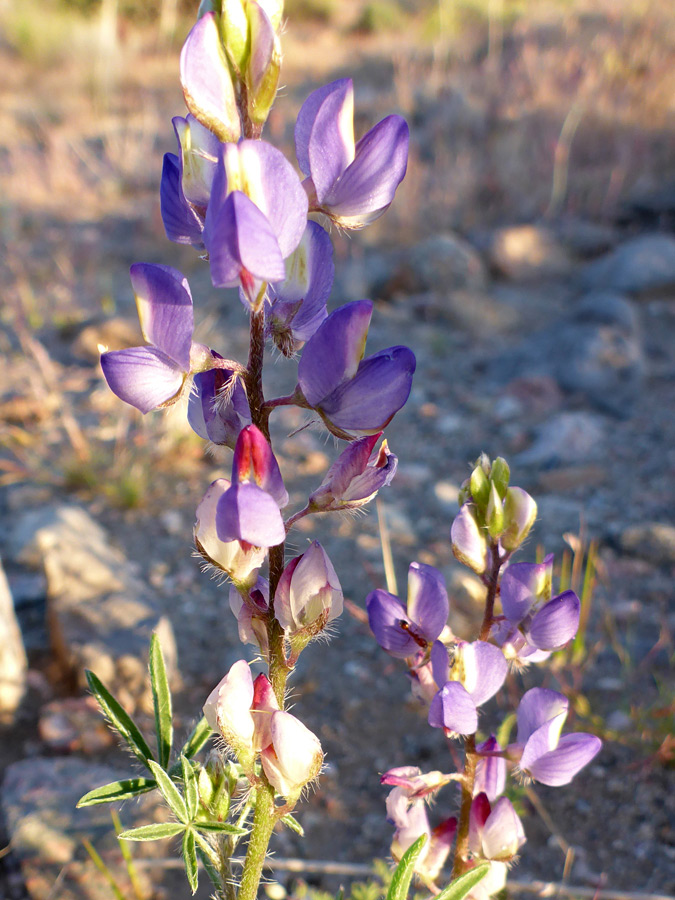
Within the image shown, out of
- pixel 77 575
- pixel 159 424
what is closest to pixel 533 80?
pixel 159 424

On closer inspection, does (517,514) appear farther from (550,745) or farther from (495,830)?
(495,830)

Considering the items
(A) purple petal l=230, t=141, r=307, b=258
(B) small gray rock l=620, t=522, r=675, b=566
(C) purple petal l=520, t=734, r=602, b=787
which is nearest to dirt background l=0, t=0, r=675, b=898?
(B) small gray rock l=620, t=522, r=675, b=566

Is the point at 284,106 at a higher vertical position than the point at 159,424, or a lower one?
higher

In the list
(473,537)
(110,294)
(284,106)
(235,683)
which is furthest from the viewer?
(284,106)

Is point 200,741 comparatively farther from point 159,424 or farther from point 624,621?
point 159,424

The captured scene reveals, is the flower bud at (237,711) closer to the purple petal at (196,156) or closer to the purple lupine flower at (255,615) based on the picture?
the purple lupine flower at (255,615)

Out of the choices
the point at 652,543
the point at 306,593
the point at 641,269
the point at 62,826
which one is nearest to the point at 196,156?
the point at 306,593
